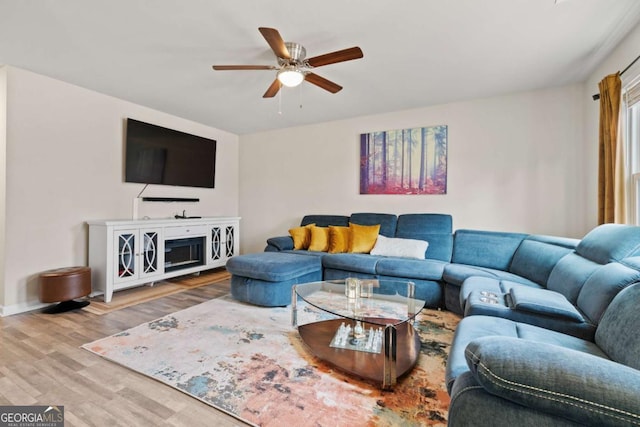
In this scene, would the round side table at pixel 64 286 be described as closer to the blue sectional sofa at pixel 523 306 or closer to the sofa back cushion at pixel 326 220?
the blue sectional sofa at pixel 523 306

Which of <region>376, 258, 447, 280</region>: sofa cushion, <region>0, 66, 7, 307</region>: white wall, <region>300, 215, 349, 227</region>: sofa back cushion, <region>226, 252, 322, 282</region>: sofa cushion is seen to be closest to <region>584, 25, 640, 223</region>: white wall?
<region>376, 258, 447, 280</region>: sofa cushion

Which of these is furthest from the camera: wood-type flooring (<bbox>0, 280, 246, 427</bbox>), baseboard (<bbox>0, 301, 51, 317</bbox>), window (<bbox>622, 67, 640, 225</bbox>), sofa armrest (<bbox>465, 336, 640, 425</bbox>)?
baseboard (<bbox>0, 301, 51, 317</bbox>)

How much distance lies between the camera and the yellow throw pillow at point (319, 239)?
12.5 ft

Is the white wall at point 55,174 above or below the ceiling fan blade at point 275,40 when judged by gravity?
below

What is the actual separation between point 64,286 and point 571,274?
4.34 m

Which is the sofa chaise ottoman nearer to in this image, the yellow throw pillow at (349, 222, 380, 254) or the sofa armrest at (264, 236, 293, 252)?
the sofa armrest at (264, 236, 293, 252)

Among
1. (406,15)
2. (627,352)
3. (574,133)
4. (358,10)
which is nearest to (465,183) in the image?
(574,133)

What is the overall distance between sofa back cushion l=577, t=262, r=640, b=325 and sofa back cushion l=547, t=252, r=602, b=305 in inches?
4.9

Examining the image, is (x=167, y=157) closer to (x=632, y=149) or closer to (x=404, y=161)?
(x=404, y=161)

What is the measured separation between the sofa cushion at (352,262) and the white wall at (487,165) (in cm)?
106

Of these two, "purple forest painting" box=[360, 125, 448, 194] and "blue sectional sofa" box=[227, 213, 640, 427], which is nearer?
"blue sectional sofa" box=[227, 213, 640, 427]

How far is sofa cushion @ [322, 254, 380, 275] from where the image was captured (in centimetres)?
312

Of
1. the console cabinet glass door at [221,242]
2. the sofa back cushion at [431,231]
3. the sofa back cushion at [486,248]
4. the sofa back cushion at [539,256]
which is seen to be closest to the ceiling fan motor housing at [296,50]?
the sofa back cushion at [431,231]

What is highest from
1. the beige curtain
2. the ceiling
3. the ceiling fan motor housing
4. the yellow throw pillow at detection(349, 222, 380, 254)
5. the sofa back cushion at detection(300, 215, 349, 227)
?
the ceiling
